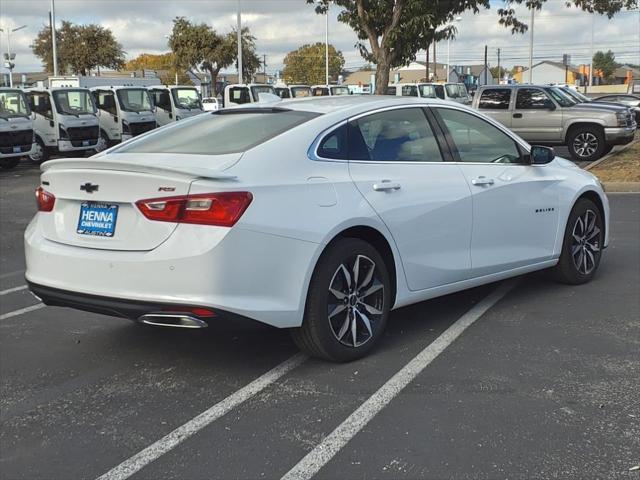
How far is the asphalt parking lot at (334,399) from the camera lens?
3.20 m

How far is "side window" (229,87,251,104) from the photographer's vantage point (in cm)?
2836

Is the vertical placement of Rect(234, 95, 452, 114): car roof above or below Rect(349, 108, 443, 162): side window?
above

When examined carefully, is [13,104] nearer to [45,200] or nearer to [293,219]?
[45,200]

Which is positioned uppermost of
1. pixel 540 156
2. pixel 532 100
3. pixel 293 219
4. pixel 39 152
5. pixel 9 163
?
pixel 532 100

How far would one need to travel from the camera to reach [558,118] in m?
17.4

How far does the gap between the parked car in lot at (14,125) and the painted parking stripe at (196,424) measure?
56.7ft

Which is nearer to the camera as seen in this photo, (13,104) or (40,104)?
(13,104)

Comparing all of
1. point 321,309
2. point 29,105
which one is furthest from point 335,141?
point 29,105

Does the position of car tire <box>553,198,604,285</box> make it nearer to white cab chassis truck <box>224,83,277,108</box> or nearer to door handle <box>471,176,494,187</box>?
door handle <box>471,176,494,187</box>

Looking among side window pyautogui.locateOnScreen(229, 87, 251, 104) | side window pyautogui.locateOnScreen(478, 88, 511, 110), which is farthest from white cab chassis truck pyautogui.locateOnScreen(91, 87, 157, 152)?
side window pyautogui.locateOnScreen(478, 88, 511, 110)

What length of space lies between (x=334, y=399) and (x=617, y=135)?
14669 mm

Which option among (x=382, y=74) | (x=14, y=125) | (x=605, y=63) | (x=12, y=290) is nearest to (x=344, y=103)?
(x=12, y=290)

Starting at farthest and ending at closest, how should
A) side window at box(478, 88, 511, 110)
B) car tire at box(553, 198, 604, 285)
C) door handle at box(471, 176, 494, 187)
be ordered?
1. side window at box(478, 88, 511, 110)
2. car tire at box(553, 198, 604, 285)
3. door handle at box(471, 176, 494, 187)

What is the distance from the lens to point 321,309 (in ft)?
13.5
